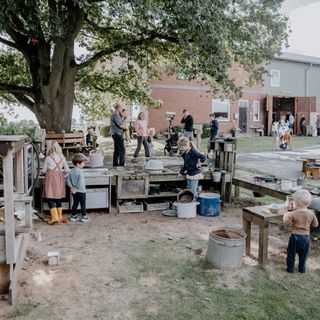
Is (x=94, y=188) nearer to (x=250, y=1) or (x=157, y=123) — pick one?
(x=250, y=1)

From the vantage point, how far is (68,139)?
13586mm

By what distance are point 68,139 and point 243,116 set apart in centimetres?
1835

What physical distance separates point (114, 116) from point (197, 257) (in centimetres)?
542

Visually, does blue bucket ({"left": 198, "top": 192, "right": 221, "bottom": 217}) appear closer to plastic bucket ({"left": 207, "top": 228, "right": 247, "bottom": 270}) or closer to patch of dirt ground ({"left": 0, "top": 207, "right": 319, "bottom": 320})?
patch of dirt ground ({"left": 0, "top": 207, "right": 319, "bottom": 320})

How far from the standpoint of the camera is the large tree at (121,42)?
1057cm

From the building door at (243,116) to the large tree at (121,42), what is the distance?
36.6 feet

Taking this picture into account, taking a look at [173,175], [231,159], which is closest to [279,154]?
[231,159]

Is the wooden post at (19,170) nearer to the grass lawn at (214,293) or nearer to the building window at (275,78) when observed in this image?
the grass lawn at (214,293)

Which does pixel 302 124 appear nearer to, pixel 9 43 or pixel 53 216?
pixel 9 43

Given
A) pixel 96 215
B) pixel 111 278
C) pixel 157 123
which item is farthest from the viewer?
pixel 157 123

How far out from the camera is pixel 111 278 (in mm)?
4918

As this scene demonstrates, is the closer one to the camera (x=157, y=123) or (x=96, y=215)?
(x=96, y=215)

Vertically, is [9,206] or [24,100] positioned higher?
[24,100]

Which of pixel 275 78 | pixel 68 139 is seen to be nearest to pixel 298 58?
pixel 275 78
